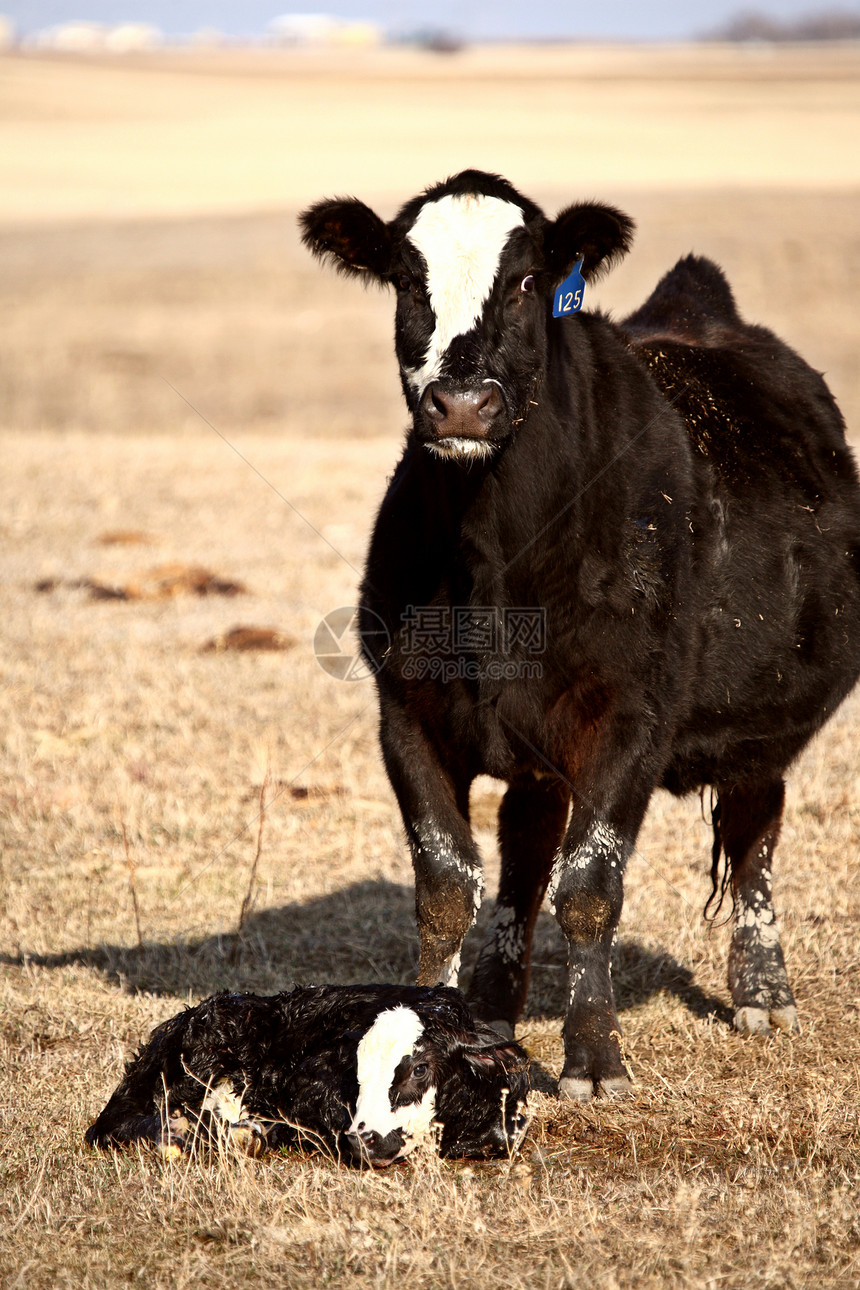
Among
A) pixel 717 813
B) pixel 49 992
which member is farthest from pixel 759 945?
pixel 49 992

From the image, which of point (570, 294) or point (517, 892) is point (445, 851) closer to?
point (517, 892)

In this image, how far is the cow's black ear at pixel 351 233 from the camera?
4469 millimetres

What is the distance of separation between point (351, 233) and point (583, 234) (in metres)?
0.73

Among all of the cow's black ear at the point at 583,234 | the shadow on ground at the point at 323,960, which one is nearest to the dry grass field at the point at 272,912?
the shadow on ground at the point at 323,960

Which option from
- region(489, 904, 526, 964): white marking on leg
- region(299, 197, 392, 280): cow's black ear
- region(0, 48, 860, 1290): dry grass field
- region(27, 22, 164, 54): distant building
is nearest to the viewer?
region(0, 48, 860, 1290): dry grass field

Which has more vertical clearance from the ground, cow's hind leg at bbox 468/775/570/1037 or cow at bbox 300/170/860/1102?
cow at bbox 300/170/860/1102

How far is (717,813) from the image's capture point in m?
5.40

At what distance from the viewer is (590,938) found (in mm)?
4172

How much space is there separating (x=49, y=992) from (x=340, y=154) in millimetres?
43618

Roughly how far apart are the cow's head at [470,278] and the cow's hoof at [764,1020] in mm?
2192

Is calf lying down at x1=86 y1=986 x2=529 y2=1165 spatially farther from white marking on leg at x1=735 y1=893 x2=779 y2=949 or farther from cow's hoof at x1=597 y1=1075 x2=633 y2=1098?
white marking on leg at x1=735 y1=893 x2=779 y2=949

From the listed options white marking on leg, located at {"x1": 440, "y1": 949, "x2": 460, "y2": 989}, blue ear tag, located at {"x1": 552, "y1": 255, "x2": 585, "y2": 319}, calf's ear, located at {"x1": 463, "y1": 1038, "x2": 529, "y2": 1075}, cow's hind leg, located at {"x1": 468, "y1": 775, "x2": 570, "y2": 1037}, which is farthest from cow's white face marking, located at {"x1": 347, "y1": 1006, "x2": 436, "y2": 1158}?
blue ear tag, located at {"x1": 552, "y1": 255, "x2": 585, "y2": 319}

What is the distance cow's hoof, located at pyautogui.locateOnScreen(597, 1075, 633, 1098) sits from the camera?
160 inches

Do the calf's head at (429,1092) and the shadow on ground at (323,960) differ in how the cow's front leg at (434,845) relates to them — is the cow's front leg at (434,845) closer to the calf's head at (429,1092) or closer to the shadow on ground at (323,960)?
the calf's head at (429,1092)
